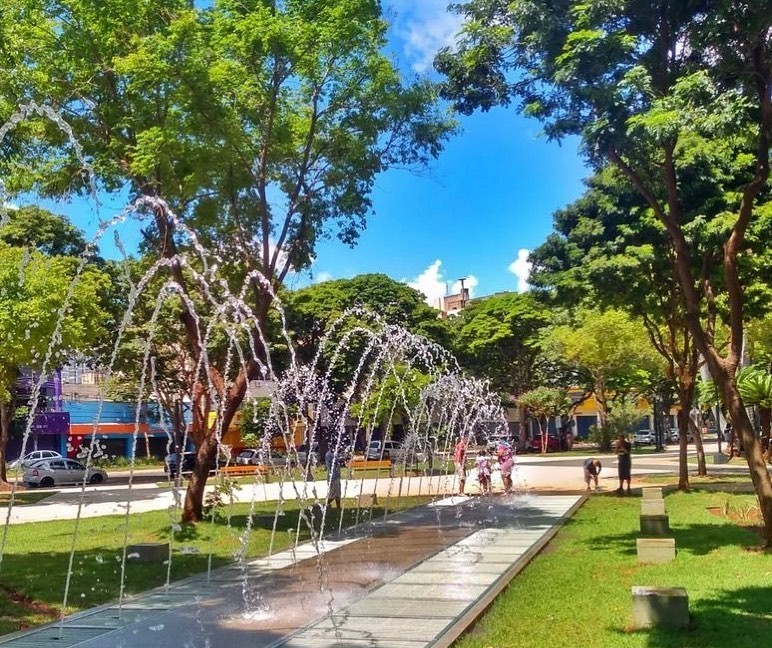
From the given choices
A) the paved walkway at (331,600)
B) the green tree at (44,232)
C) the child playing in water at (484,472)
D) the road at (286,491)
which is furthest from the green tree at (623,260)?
the green tree at (44,232)

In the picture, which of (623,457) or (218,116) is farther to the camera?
(623,457)

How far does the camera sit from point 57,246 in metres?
34.4

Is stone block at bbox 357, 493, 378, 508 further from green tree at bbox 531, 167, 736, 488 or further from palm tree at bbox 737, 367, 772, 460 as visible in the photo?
palm tree at bbox 737, 367, 772, 460

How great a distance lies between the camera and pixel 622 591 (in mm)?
8336

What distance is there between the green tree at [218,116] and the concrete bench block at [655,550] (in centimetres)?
602

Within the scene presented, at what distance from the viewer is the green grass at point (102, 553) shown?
8.92m

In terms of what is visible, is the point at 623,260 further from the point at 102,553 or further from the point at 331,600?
the point at 331,600

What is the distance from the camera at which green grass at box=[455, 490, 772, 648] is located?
659 centimetres

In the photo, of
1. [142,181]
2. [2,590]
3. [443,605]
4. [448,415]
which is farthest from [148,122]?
[448,415]

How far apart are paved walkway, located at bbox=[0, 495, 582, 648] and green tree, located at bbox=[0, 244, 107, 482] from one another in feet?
33.0

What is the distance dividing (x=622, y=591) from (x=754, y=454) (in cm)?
326

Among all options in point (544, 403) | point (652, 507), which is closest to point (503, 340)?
point (544, 403)

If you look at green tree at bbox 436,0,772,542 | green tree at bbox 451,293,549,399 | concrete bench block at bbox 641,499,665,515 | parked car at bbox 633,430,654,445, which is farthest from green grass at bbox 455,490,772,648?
parked car at bbox 633,430,654,445

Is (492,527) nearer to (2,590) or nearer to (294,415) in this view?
(2,590)
